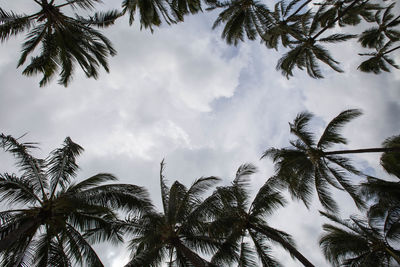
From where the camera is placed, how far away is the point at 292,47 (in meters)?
13.6

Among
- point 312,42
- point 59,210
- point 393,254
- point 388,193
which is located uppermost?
point 312,42

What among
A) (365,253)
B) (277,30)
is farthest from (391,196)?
(277,30)

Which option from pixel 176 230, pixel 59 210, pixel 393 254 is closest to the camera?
pixel 59 210

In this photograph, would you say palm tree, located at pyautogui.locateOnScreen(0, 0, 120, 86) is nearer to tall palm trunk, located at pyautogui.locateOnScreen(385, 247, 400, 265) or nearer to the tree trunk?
the tree trunk

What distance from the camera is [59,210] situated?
786 centimetres

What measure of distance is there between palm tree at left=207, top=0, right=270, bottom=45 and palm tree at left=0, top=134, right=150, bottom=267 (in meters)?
10.8

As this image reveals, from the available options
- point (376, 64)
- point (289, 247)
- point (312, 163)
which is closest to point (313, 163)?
point (312, 163)

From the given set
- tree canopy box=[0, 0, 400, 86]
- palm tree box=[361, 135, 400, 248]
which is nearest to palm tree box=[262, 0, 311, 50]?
tree canopy box=[0, 0, 400, 86]

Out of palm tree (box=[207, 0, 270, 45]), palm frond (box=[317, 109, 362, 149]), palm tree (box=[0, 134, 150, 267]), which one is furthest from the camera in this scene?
palm tree (box=[207, 0, 270, 45])

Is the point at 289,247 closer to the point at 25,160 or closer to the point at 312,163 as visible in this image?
the point at 312,163

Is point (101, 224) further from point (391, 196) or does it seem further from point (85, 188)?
point (391, 196)

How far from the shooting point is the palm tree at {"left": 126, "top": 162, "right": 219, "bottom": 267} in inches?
364

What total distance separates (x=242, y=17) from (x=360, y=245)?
1378 centimetres

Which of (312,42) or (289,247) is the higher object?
(312,42)
